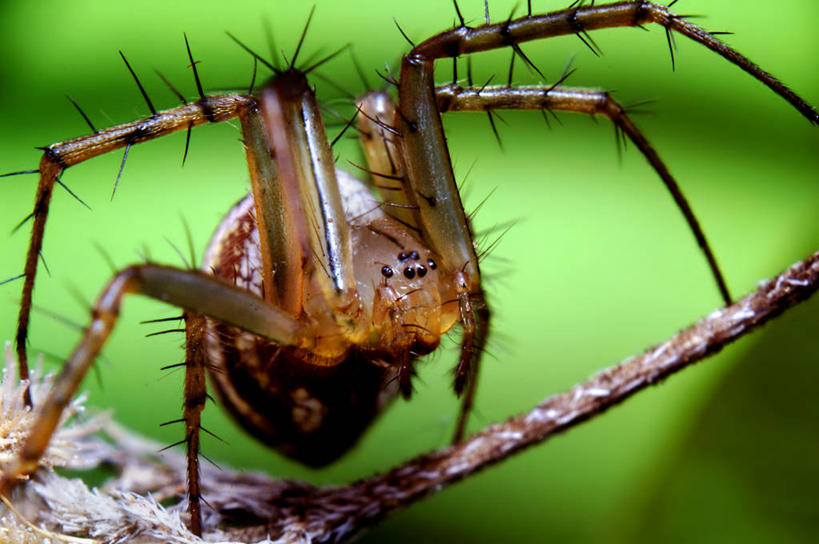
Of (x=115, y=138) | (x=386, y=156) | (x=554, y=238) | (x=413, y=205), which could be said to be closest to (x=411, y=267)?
(x=413, y=205)

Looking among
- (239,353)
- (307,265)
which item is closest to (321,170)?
(307,265)

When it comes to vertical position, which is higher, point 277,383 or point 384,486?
point 277,383

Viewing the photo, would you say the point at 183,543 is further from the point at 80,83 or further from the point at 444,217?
the point at 80,83

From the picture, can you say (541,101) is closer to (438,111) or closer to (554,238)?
(438,111)

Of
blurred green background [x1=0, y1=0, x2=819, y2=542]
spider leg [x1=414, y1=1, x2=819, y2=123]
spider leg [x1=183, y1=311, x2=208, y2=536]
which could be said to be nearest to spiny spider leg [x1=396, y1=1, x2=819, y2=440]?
spider leg [x1=414, y1=1, x2=819, y2=123]

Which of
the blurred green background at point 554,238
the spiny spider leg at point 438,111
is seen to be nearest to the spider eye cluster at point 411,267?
the spiny spider leg at point 438,111

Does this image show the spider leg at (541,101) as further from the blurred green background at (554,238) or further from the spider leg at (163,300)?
the spider leg at (163,300)
